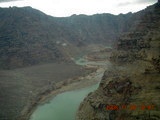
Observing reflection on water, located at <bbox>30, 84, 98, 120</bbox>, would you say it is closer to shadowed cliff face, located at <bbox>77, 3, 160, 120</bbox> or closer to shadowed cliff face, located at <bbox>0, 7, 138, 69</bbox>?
shadowed cliff face, located at <bbox>77, 3, 160, 120</bbox>

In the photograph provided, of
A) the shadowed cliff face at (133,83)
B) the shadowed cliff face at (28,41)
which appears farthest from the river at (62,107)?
the shadowed cliff face at (28,41)

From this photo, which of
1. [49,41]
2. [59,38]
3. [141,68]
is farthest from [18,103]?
[59,38]

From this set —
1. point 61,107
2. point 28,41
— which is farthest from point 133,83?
point 28,41

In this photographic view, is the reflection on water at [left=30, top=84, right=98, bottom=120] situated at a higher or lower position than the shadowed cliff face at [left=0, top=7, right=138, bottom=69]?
lower

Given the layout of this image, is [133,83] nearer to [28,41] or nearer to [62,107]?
[62,107]

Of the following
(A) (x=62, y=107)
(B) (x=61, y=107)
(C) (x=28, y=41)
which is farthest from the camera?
(C) (x=28, y=41)

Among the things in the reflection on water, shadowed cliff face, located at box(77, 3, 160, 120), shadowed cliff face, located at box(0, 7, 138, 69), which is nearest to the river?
the reflection on water

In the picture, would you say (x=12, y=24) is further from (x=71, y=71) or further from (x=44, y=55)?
(x=71, y=71)

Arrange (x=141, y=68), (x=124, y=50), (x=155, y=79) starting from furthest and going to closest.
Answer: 1. (x=124, y=50)
2. (x=141, y=68)
3. (x=155, y=79)
